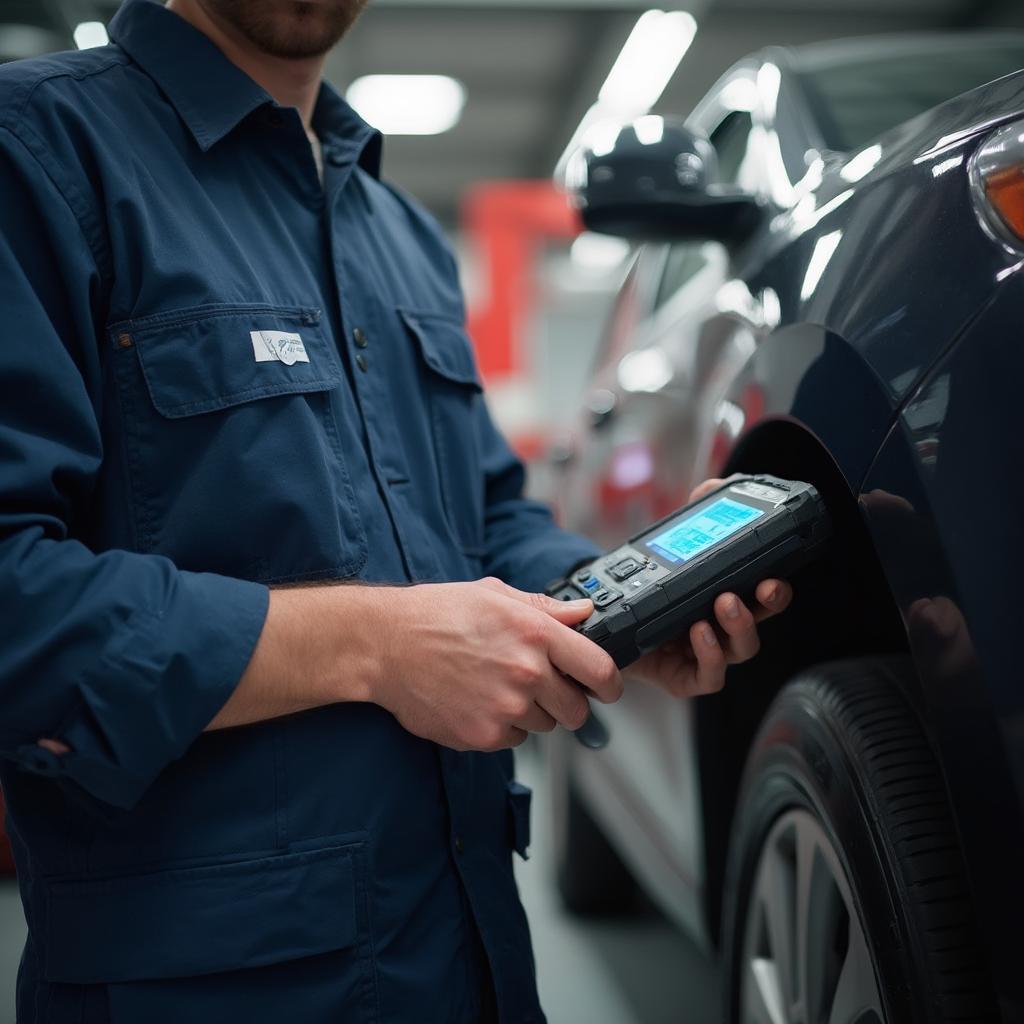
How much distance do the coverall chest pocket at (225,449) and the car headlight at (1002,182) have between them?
55 cm

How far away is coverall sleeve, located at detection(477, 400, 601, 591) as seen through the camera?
121cm

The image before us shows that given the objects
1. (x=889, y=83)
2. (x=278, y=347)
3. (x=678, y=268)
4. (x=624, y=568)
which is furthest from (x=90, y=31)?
(x=624, y=568)

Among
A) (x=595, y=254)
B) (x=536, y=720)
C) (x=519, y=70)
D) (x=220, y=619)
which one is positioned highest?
(x=519, y=70)

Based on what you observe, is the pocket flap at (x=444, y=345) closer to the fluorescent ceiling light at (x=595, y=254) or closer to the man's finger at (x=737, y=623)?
the man's finger at (x=737, y=623)

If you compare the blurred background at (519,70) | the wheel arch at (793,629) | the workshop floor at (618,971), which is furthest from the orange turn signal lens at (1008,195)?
the blurred background at (519,70)

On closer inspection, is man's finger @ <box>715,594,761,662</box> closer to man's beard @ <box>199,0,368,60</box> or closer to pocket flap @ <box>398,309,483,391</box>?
pocket flap @ <box>398,309,483,391</box>

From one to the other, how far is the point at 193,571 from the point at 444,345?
1.41 ft

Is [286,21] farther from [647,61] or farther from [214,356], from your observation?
[647,61]

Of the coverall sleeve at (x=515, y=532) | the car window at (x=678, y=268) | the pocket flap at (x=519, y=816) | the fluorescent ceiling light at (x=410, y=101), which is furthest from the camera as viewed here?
the fluorescent ceiling light at (x=410, y=101)

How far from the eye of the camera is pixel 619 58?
8.25 m

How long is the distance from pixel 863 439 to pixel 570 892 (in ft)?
5.95

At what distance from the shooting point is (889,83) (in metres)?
1.55

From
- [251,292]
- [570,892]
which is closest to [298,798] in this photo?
[251,292]

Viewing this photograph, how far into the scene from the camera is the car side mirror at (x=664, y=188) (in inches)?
55.1
